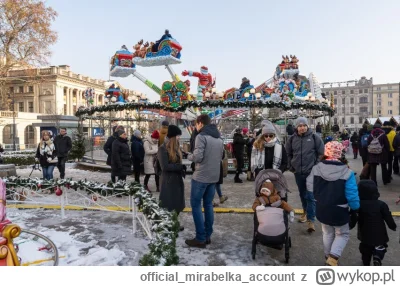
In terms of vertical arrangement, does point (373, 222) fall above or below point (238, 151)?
below

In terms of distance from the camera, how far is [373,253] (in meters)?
3.42

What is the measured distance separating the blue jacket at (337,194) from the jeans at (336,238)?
11 centimetres

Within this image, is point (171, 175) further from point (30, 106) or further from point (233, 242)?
point (30, 106)

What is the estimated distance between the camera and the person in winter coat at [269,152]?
4879 millimetres

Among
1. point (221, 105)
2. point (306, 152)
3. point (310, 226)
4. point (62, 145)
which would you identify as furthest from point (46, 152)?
point (310, 226)

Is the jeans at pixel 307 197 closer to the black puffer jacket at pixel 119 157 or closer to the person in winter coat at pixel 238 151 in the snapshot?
the black puffer jacket at pixel 119 157

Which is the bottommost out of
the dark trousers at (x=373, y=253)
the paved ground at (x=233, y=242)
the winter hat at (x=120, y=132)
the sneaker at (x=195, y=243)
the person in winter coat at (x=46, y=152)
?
the paved ground at (x=233, y=242)

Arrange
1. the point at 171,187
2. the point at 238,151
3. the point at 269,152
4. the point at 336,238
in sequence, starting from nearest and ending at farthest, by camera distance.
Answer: the point at 336,238
the point at 171,187
the point at 269,152
the point at 238,151

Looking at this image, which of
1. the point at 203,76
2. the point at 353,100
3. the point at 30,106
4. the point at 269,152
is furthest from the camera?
the point at 353,100

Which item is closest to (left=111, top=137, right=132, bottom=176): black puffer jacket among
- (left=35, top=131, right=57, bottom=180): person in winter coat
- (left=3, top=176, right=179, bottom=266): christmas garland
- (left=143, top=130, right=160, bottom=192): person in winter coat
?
(left=143, top=130, right=160, bottom=192): person in winter coat

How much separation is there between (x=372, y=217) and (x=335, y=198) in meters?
0.43

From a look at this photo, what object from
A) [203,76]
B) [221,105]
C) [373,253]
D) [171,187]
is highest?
[203,76]

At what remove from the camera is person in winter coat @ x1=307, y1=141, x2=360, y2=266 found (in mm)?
3361

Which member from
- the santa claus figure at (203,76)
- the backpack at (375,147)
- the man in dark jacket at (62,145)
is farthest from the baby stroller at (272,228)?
the santa claus figure at (203,76)
